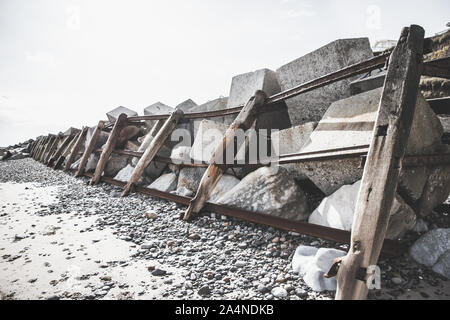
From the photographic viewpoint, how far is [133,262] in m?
2.20

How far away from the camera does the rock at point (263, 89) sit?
4258mm

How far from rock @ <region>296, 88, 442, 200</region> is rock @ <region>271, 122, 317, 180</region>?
0.18m

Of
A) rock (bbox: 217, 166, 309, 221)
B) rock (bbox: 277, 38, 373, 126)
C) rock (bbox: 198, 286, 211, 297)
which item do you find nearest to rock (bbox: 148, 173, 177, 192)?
rock (bbox: 217, 166, 309, 221)

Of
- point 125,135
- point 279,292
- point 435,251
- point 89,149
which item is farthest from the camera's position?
point 89,149

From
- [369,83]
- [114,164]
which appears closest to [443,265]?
[369,83]

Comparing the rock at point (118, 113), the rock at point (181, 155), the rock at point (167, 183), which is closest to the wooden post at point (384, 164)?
the rock at point (181, 155)

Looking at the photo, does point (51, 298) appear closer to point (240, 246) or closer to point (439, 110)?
point (240, 246)

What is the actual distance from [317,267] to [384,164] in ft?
3.06

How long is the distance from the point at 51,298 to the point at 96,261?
1.75 ft

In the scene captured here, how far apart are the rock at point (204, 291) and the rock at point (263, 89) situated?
9.62ft

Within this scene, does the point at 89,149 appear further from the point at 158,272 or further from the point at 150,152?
the point at 158,272

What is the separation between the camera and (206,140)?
4.39 metres

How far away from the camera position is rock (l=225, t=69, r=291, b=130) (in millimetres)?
4258
